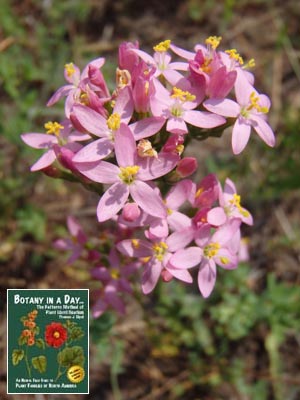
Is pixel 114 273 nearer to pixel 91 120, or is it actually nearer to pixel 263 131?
pixel 91 120


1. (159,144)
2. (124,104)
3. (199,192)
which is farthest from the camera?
(199,192)

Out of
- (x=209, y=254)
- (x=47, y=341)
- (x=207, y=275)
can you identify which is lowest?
(x=47, y=341)

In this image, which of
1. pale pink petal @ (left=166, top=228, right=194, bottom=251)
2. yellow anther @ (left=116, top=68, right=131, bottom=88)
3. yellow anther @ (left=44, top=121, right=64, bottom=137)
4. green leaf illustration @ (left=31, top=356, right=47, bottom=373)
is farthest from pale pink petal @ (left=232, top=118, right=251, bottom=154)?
green leaf illustration @ (left=31, top=356, right=47, bottom=373)

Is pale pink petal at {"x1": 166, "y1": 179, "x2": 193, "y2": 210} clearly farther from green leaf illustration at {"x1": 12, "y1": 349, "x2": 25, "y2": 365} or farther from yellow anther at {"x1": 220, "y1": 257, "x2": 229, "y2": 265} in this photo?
green leaf illustration at {"x1": 12, "y1": 349, "x2": 25, "y2": 365}

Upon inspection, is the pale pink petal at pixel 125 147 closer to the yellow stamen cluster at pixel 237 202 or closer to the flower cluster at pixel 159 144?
the flower cluster at pixel 159 144

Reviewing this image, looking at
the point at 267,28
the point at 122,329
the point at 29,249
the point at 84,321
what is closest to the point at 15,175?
Result: the point at 29,249

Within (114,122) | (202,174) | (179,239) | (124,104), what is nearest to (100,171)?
(114,122)

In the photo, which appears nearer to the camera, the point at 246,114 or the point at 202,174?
the point at 246,114

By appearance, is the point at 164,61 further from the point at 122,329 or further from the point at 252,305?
the point at 122,329
